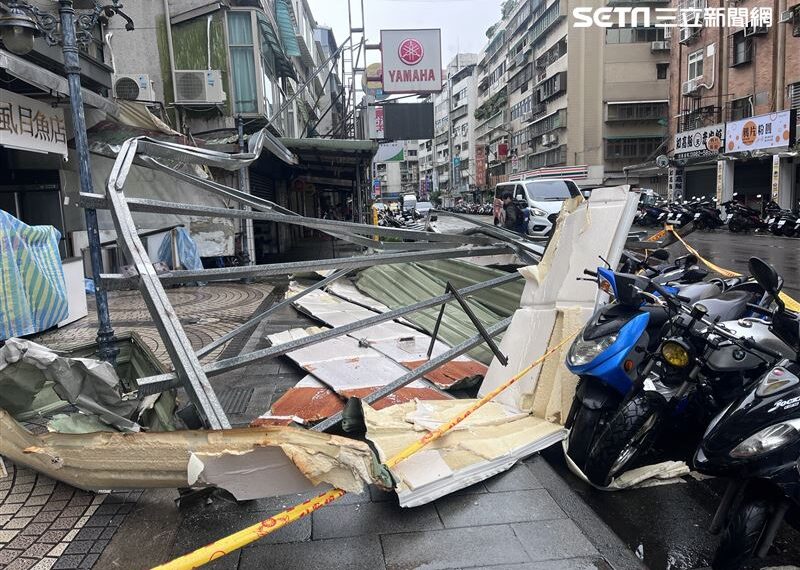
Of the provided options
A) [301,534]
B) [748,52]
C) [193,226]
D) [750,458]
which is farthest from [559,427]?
[748,52]

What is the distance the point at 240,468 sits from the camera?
7.94 ft

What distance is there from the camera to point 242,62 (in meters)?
13.8

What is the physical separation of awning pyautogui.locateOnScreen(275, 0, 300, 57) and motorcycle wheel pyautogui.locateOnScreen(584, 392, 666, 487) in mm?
19067

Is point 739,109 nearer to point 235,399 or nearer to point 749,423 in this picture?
point 235,399

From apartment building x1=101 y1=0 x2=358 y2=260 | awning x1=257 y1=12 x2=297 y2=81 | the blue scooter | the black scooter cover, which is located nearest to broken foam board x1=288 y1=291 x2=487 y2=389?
the blue scooter

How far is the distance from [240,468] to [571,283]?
2678 mm

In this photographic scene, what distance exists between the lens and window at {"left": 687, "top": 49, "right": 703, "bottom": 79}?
101 feet

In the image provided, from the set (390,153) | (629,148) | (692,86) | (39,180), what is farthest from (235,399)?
(629,148)

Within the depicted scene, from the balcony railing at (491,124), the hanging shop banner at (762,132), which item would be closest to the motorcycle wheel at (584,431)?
the hanging shop banner at (762,132)

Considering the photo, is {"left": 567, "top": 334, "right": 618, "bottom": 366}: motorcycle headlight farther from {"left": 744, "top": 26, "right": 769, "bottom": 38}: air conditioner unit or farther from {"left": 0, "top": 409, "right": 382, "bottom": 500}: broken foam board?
{"left": 744, "top": 26, "right": 769, "bottom": 38}: air conditioner unit

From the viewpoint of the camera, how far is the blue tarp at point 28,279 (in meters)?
6.16

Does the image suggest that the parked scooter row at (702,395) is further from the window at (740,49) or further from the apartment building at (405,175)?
the apartment building at (405,175)

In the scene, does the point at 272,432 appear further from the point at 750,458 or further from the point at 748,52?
the point at 748,52

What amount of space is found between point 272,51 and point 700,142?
22.8m
